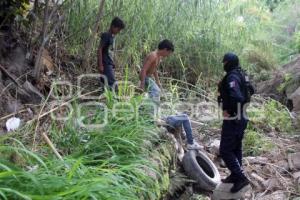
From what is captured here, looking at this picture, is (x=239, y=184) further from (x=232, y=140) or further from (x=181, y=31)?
(x=181, y=31)

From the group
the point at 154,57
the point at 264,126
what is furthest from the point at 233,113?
the point at 264,126

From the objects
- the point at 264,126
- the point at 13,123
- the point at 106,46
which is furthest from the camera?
the point at 264,126

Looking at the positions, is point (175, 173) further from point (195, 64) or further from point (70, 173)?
point (195, 64)

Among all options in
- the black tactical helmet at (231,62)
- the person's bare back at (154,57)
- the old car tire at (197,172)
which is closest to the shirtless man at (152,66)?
the person's bare back at (154,57)

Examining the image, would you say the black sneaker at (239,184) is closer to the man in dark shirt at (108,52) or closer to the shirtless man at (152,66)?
the shirtless man at (152,66)

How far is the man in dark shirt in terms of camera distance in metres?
6.10

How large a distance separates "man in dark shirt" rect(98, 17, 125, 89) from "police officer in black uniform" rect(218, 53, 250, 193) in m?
1.74

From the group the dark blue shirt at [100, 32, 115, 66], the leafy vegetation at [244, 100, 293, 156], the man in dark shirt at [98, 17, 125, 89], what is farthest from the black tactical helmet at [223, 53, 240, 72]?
the leafy vegetation at [244, 100, 293, 156]

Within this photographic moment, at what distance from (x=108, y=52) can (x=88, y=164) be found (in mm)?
2891

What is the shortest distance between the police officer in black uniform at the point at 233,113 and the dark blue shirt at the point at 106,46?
6.01 ft

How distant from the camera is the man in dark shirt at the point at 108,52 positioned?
20.0 ft

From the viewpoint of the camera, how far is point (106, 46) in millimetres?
6191

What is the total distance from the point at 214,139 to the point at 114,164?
3540 mm

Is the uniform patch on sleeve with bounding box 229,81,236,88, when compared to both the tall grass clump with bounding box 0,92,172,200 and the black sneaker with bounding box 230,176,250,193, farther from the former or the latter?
the black sneaker with bounding box 230,176,250,193
